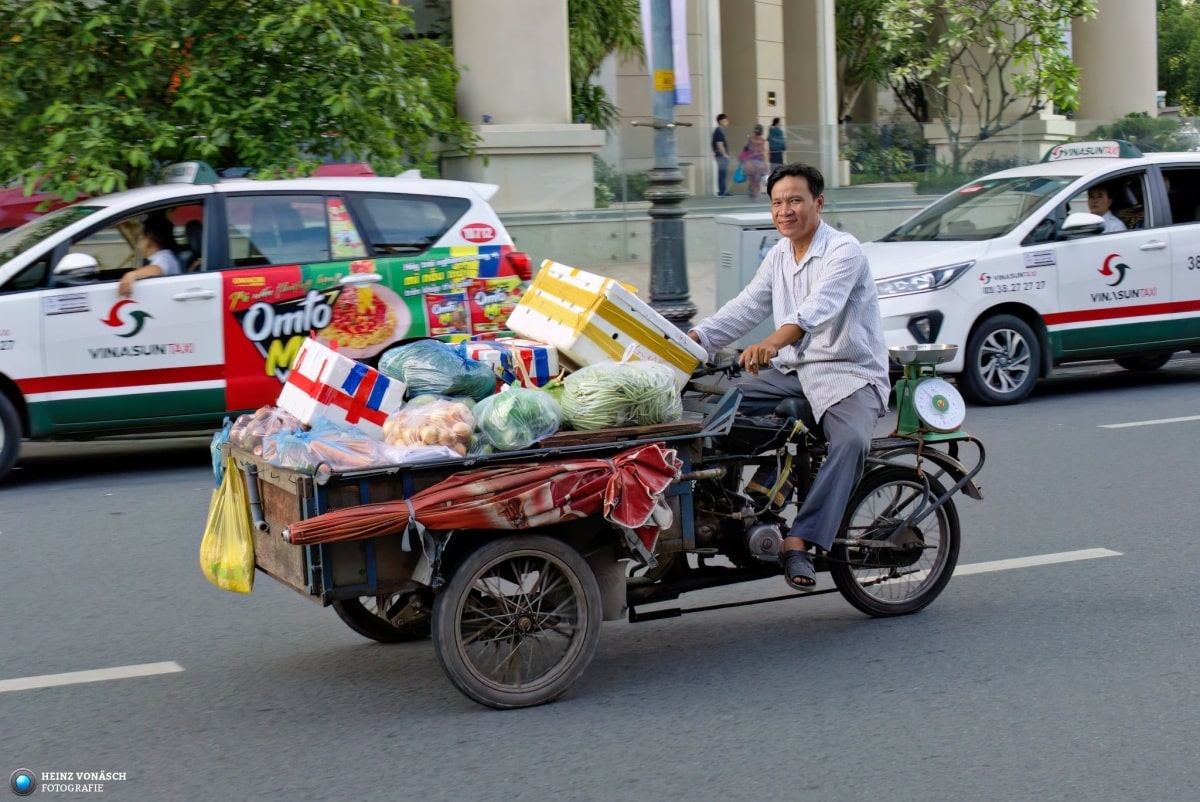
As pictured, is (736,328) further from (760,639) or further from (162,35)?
(162,35)

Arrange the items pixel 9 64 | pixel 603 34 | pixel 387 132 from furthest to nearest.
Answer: pixel 603 34, pixel 387 132, pixel 9 64

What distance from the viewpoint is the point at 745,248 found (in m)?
12.0

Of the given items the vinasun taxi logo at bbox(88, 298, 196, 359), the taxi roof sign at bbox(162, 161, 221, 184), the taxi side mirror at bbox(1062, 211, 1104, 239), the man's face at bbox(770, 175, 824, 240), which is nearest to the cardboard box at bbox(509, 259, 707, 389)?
the man's face at bbox(770, 175, 824, 240)

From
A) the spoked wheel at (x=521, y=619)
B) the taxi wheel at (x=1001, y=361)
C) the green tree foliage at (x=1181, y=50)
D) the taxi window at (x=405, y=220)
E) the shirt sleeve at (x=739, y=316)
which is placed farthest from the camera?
the green tree foliage at (x=1181, y=50)

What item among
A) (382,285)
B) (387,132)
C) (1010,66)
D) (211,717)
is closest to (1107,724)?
(211,717)

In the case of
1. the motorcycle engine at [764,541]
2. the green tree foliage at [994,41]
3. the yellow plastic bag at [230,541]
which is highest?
the green tree foliage at [994,41]

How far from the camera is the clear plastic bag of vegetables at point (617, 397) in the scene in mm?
4789

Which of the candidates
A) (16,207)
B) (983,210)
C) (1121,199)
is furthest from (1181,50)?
(16,207)

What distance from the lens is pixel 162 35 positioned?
1071 centimetres

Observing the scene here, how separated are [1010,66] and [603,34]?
10.7m

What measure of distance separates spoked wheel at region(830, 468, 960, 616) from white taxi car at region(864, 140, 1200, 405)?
499 cm

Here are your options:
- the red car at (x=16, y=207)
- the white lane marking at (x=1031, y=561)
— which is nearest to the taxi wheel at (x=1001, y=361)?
the white lane marking at (x=1031, y=561)

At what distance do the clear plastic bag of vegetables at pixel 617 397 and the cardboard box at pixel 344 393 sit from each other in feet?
1.99

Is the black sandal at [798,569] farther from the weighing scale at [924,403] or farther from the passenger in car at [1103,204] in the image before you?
the passenger in car at [1103,204]
